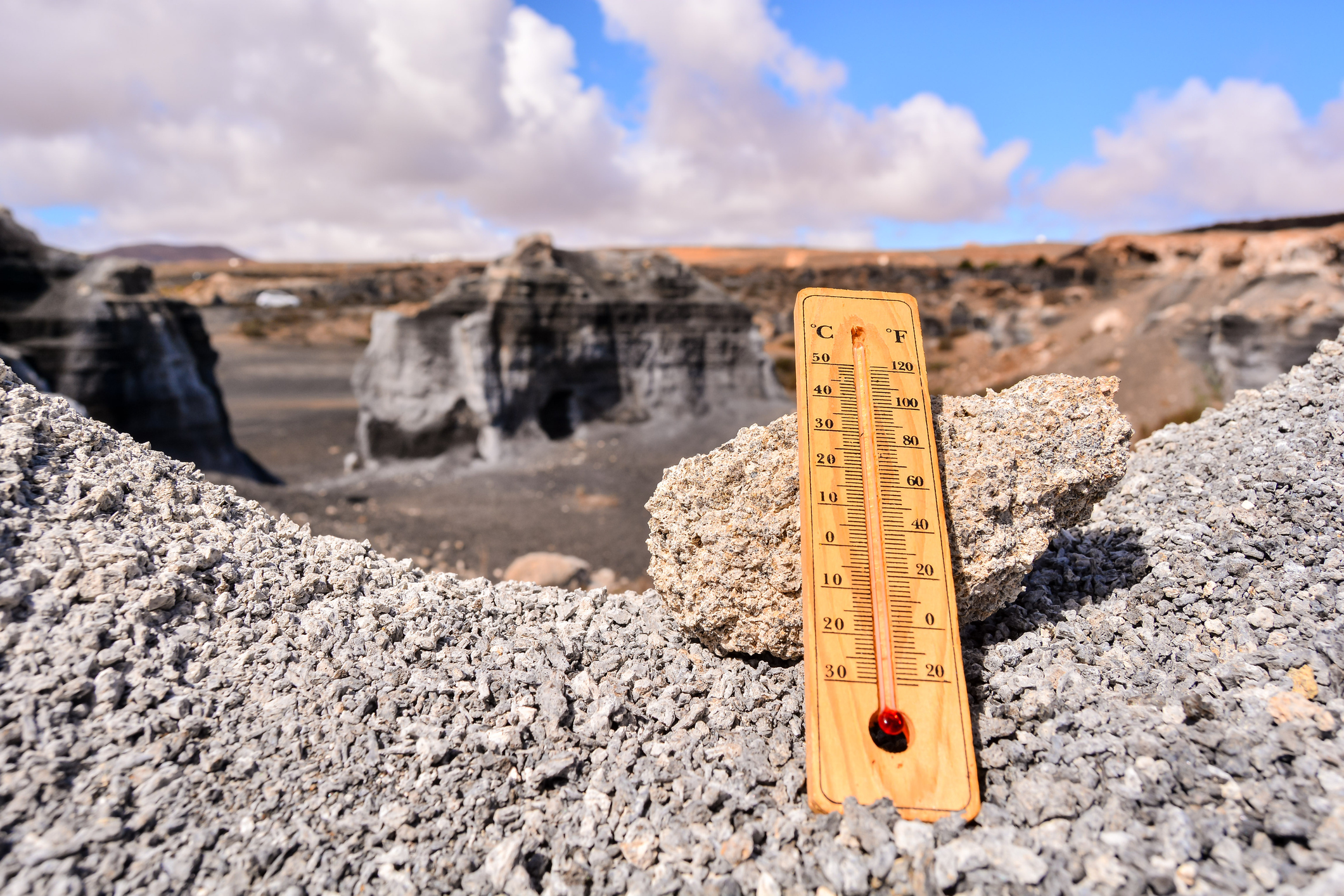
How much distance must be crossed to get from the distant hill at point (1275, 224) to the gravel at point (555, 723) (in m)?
49.1

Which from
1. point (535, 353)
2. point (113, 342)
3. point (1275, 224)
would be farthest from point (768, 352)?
point (1275, 224)

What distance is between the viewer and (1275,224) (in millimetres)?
45094

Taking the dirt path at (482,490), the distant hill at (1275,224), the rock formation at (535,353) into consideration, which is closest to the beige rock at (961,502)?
the dirt path at (482,490)

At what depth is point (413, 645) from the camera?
3.23m

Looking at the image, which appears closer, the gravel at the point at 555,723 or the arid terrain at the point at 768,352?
the gravel at the point at 555,723

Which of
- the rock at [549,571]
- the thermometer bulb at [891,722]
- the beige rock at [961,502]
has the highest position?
the beige rock at [961,502]

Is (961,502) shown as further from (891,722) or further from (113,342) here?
(113,342)

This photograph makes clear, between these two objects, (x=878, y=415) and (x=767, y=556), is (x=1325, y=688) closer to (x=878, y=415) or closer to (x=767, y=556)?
(x=878, y=415)

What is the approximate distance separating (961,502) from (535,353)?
63.3 feet

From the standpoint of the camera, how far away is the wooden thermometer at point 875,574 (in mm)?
2604

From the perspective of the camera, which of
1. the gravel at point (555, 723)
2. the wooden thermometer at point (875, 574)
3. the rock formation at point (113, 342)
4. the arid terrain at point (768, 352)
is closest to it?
the gravel at point (555, 723)

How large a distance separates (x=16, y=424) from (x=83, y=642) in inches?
55.2

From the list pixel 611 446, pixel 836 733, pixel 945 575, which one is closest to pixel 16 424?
pixel 836 733

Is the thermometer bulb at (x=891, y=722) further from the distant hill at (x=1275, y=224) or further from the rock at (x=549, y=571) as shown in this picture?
the distant hill at (x=1275, y=224)
